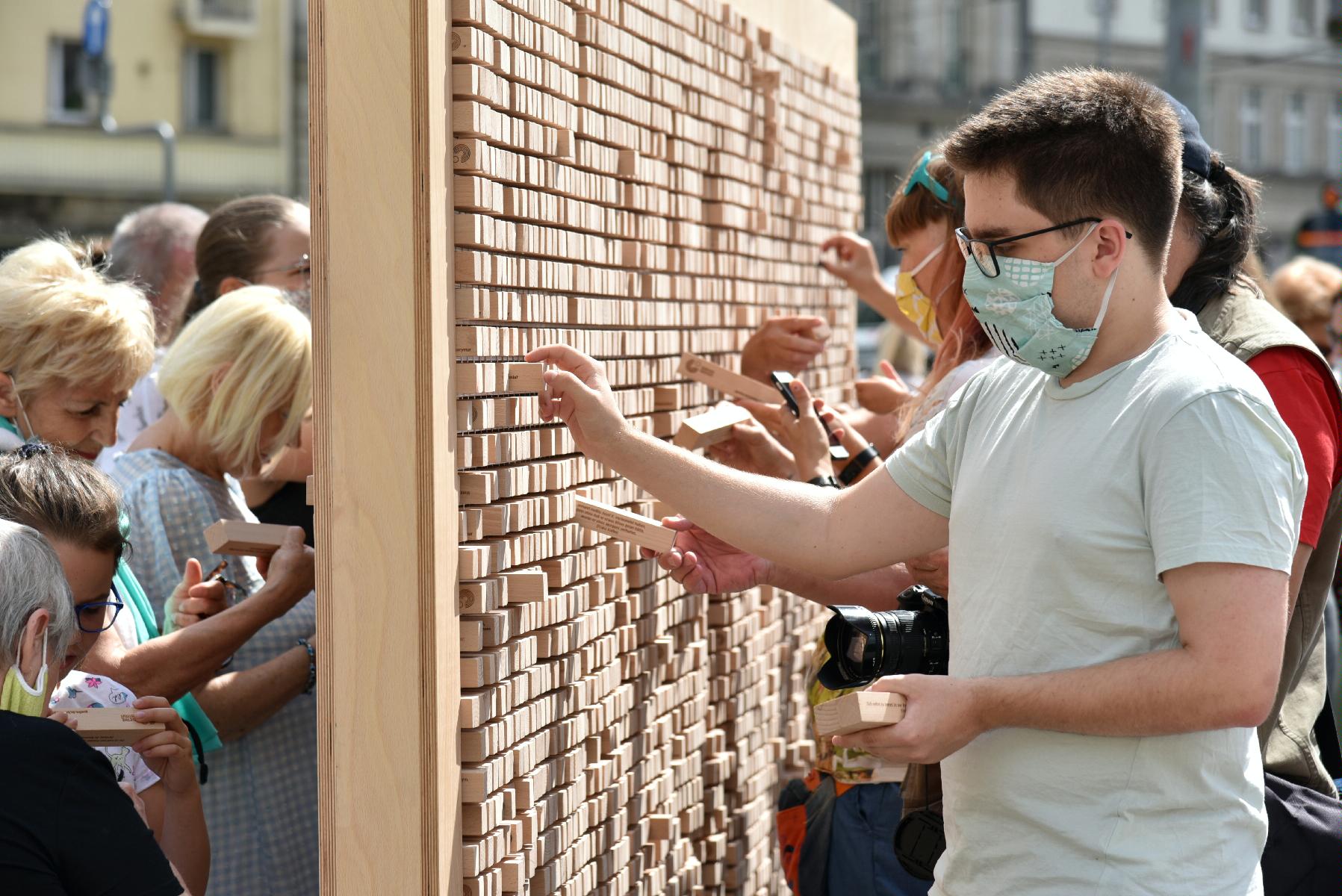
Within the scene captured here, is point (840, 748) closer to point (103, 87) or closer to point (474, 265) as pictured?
point (474, 265)

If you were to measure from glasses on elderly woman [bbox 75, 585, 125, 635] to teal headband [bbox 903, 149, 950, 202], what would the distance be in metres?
1.89

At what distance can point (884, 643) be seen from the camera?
2467 millimetres

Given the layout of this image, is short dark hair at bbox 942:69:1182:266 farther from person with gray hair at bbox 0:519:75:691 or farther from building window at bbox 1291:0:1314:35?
building window at bbox 1291:0:1314:35

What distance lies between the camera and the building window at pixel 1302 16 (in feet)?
169

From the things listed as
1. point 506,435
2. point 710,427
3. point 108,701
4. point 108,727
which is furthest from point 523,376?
point 108,701

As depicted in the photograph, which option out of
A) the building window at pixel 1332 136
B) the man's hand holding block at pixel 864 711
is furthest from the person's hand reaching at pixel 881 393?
the building window at pixel 1332 136

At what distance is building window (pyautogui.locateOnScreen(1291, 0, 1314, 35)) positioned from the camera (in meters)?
A: 51.6

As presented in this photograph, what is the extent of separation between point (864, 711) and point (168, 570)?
194cm

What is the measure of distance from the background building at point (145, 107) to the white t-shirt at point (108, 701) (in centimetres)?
2787

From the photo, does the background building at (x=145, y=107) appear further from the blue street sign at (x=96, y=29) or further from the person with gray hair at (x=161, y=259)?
the person with gray hair at (x=161, y=259)

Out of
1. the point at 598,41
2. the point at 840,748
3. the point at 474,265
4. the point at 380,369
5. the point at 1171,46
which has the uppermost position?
the point at 1171,46

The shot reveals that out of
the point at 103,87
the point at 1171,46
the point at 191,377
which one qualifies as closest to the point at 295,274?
the point at 191,377

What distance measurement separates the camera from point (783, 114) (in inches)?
188

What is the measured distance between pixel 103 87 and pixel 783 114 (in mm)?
12037
